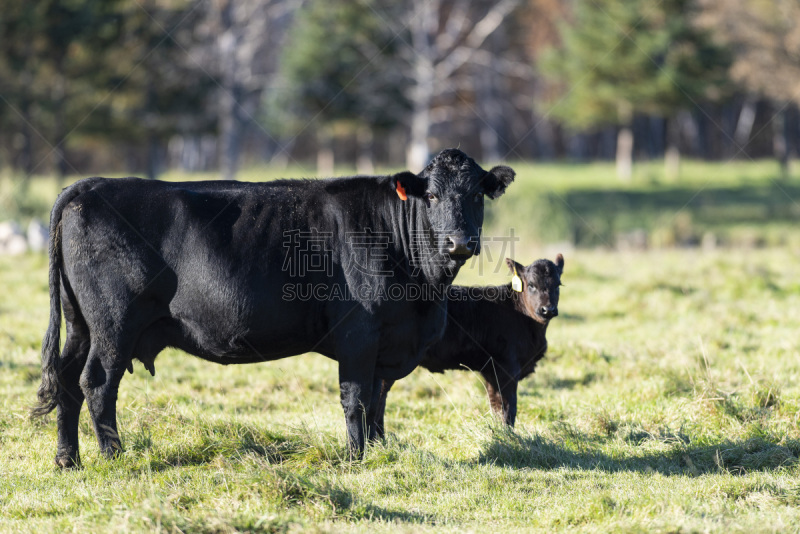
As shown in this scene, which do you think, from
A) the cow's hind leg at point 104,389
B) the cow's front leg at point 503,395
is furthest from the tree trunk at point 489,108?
the cow's hind leg at point 104,389

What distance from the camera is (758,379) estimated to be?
741 centimetres

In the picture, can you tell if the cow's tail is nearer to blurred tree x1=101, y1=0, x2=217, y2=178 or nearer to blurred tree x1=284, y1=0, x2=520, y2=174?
blurred tree x1=101, y1=0, x2=217, y2=178

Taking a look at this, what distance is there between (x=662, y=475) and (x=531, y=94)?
45.2 meters

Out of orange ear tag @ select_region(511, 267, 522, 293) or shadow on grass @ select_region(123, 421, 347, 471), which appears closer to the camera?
shadow on grass @ select_region(123, 421, 347, 471)

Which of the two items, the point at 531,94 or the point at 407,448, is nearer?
the point at 407,448

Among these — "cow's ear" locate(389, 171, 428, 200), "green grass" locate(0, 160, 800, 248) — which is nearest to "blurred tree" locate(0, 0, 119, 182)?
"green grass" locate(0, 160, 800, 248)

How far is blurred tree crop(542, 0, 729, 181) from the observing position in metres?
32.5

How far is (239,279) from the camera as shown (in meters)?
5.73

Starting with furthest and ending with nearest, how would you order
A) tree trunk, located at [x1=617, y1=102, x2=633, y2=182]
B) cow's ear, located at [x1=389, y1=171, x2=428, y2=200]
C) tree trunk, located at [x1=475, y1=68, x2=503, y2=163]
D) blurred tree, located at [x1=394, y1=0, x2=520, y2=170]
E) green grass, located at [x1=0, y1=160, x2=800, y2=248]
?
tree trunk, located at [x1=475, y1=68, x2=503, y2=163] < tree trunk, located at [x1=617, y1=102, x2=633, y2=182] < blurred tree, located at [x1=394, y1=0, x2=520, y2=170] < green grass, located at [x1=0, y1=160, x2=800, y2=248] < cow's ear, located at [x1=389, y1=171, x2=428, y2=200]

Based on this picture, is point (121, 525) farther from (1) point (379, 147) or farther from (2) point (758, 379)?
(1) point (379, 147)

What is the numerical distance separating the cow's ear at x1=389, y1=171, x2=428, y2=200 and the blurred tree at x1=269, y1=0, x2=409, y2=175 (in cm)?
2772

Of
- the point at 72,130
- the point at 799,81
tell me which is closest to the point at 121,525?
the point at 72,130

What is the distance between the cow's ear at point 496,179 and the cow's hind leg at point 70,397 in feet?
10.5

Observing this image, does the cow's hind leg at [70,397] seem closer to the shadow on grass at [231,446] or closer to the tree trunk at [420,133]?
the shadow on grass at [231,446]
